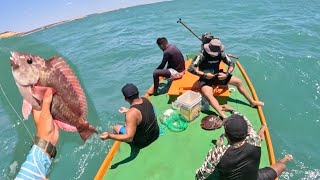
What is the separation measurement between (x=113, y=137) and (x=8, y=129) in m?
10.7

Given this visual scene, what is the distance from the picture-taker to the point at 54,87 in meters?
3.98

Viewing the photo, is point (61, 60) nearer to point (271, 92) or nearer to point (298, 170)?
point (298, 170)

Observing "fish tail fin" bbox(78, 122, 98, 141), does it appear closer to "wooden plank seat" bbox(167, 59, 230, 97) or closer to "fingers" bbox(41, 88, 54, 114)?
"fingers" bbox(41, 88, 54, 114)

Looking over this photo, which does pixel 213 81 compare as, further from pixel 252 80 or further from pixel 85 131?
pixel 252 80

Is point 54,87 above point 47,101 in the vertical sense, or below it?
above

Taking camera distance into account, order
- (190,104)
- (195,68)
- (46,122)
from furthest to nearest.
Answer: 1. (195,68)
2. (190,104)
3. (46,122)

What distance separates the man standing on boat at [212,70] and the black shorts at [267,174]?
2335 millimetres

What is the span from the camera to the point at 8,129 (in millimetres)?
13859

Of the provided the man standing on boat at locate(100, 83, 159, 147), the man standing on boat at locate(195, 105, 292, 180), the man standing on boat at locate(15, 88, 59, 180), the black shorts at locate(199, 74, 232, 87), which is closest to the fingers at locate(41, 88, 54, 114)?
the man standing on boat at locate(15, 88, 59, 180)

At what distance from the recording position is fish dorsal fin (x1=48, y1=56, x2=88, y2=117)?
4.04 m

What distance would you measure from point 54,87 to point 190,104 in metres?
3.68

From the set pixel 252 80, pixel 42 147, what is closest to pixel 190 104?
pixel 42 147

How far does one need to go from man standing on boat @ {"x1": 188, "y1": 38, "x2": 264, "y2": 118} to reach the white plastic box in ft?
0.96

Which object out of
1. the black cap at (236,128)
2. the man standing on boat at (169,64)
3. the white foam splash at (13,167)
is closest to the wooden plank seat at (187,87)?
the man standing on boat at (169,64)
